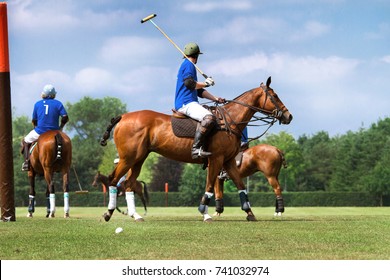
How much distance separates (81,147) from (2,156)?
243ft

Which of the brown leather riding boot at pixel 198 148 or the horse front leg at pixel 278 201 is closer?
the brown leather riding boot at pixel 198 148

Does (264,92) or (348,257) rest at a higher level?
(264,92)

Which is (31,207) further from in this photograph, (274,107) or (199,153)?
(274,107)

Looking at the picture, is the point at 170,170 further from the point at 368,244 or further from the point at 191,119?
the point at 368,244

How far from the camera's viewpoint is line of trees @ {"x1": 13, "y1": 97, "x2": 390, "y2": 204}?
269 feet

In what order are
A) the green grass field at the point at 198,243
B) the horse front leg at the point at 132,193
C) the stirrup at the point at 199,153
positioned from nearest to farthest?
the green grass field at the point at 198,243, the stirrup at the point at 199,153, the horse front leg at the point at 132,193

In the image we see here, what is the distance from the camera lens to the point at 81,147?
90.1m

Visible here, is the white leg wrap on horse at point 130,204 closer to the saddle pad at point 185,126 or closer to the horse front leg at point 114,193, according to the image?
the horse front leg at point 114,193

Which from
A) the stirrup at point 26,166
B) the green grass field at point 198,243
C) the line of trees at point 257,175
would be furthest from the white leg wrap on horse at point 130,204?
the line of trees at point 257,175

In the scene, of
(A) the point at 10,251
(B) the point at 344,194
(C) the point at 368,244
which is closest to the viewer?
(A) the point at 10,251

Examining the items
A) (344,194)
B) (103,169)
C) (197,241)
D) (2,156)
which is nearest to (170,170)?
(103,169)

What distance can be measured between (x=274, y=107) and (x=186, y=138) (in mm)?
2201

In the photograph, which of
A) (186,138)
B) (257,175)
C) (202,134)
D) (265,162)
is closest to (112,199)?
(186,138)

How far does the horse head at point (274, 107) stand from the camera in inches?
656
